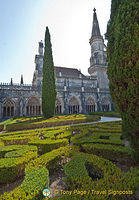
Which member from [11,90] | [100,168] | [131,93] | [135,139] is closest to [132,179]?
[100,168]

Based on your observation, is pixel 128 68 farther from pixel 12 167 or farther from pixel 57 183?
pixel 12 167

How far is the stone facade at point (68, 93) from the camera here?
17.8 m

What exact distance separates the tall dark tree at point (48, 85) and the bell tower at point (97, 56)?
1888 centimetres

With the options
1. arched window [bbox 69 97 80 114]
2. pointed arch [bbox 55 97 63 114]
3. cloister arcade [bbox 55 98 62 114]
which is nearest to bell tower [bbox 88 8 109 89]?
arched window [bbox 69 97 80 114]

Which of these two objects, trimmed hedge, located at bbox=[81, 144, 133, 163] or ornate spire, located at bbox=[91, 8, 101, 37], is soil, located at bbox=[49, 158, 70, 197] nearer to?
trimmed hedge, located at bbox=[81, 144, 133, 163]

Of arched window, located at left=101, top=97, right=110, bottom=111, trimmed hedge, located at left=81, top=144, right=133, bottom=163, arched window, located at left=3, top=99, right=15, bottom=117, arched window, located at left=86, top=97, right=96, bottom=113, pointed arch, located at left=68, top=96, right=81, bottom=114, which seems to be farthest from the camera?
arched window, located at left=101, top=97, right=110, bottom=111

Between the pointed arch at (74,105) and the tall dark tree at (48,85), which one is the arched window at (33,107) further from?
the pointed arch at (74,105)

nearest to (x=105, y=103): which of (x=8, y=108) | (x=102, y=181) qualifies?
(x=8, y=108)

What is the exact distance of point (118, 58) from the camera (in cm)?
312

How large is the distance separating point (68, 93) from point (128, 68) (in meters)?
19.1

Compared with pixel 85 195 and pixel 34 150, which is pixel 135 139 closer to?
pixel 85 195

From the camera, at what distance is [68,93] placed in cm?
Answer: 2188

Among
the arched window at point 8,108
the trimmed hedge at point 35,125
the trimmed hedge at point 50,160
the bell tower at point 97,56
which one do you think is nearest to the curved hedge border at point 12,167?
the trimmed hedge at point 50,160

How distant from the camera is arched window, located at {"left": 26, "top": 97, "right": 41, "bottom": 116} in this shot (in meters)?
19.2
